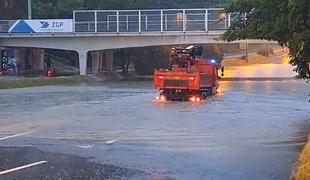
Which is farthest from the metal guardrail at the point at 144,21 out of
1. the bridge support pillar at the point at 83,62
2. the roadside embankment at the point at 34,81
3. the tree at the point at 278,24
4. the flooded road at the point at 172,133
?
the tree at the point at 278,24

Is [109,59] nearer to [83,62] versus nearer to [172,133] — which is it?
[83,62]

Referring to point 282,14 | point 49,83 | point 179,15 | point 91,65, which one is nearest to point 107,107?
point 282,14

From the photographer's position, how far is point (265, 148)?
1688 cm

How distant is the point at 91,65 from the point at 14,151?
2366 inches

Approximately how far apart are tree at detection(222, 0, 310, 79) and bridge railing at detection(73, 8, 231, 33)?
4362 cm

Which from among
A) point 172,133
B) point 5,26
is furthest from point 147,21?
point 172,133

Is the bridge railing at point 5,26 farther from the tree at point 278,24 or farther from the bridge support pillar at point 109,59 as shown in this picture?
Result: the tree at point 278,24

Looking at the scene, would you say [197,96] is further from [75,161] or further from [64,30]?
[64,30]

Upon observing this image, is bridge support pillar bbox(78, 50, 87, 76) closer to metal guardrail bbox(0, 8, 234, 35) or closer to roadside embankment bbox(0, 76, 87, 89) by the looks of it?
metal guardrail bbox(0, 8, 234, 35)

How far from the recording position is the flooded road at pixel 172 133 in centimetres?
1412

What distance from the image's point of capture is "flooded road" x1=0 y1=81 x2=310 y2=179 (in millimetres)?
14125

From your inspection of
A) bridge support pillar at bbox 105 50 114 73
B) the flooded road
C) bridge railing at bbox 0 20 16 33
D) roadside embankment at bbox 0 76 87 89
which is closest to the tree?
the flooded road

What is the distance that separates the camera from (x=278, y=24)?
49.9ft

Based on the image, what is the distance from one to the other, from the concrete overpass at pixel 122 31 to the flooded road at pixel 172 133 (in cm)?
2918
